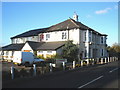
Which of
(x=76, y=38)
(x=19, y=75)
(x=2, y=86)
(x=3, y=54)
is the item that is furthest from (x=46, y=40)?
(x=2, y=86)

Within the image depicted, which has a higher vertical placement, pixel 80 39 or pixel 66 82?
pixel 80 39

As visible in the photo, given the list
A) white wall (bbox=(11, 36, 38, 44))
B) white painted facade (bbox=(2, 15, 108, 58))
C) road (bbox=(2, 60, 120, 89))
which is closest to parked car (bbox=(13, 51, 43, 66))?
white painted facade (bbox=(2, 15, 108, 58))

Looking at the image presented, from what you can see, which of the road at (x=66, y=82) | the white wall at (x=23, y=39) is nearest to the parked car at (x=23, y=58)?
the road at (x=66, y=82)

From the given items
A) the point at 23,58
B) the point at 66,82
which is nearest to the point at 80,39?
the point at 23,58

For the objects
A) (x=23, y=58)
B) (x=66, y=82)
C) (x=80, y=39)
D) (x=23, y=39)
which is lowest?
(x=66, y=82)

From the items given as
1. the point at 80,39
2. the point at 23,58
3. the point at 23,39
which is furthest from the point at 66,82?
the point at 23,39

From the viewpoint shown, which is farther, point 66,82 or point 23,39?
point 23,39

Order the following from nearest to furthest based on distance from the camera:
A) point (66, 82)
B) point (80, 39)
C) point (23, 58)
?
1. point (66, 82)
2. point (23, 58)
3. point (80, 39)

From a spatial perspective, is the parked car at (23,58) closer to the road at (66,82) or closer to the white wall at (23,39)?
the road at (66,82)

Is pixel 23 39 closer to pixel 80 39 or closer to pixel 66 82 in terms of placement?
pixel 80 39

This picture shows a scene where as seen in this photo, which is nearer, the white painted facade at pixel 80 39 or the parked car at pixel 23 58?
the parked car at pixel 23 58

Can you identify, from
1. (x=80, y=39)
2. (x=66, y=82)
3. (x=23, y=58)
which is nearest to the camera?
(x=66, y=82)

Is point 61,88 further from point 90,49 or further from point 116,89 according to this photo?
point 90,49

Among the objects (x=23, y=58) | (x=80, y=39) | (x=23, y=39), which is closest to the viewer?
(x=23, y=58)
